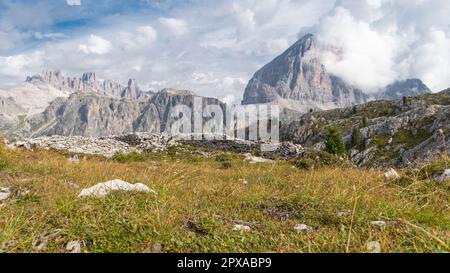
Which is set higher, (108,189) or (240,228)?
(108,189)

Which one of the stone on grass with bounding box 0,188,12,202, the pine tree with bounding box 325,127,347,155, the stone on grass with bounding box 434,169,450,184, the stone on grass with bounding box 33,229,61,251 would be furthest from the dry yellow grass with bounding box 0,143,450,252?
the pine tree with bounding box 325,127,347,155

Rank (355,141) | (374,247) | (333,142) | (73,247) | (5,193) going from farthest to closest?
(355,141) → (333,142) → (5,193) → (73,247) → (374,247)

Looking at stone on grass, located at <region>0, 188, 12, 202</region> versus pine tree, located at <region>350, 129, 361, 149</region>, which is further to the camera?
pine tree, located at <region>350, 129, 361, 149</region>

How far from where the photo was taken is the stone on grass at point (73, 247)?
4145 mm

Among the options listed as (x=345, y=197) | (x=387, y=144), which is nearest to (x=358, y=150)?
(x=387, y=144)

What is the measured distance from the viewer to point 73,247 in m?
4.22

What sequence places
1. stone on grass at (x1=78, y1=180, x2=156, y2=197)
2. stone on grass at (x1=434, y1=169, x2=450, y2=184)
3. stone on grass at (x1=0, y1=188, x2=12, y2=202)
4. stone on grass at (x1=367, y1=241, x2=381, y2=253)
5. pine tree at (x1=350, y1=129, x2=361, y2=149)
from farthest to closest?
pine tree at (x1=350, y1=129, x2=361, y2=149) < stone on grass at (x1=434, y1=169, x2=450, y2=184) < stone on grass at (x1=0, y1=188, x2=12, y2=202) < stone on grass at (x1=78, y1=180, x2=156, y2=197) < stone on grass at (x1=367, y1=241, x2=381, y2=253)

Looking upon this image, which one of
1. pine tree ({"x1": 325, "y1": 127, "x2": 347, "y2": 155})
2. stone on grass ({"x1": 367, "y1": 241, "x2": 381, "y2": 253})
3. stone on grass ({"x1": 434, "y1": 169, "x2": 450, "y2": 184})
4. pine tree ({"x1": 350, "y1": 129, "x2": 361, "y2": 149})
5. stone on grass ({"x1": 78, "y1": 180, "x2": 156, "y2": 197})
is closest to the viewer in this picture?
stone on grass ({"x1": 367, "y1": 241, "x2": 381, "y2": 253})

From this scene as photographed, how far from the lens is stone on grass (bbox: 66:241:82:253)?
4145mm

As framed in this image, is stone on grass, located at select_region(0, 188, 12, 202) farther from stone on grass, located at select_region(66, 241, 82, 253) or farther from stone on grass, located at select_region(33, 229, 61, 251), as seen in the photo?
stone on grass, located at select_region(66, 241, 82, 253)

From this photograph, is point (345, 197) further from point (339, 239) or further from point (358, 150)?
point (358, 150)

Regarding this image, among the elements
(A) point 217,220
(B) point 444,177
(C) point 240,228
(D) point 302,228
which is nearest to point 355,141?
(B) point 444,177

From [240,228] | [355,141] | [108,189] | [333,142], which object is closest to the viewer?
[240,228]

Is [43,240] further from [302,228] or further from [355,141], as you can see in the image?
[355,141]
